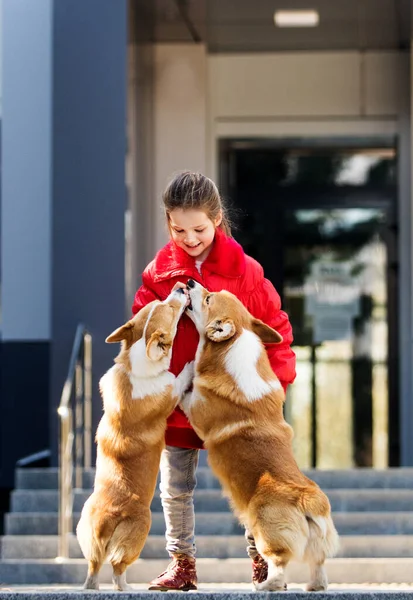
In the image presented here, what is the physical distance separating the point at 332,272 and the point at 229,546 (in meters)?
4.26

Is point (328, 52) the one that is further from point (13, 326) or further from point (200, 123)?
point (13, 326)

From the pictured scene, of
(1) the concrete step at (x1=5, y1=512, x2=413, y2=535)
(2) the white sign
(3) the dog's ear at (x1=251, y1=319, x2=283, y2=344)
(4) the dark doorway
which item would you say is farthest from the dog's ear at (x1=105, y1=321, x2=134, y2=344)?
(2) the white sign

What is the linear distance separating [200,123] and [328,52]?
4.31 feet

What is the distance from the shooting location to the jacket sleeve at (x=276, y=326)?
4.21 meters

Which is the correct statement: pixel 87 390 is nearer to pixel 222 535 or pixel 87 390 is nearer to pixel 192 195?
pixel 222 535

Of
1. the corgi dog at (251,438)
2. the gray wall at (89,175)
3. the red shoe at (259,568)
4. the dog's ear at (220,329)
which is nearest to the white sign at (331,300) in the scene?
the gray wall at (89,175)

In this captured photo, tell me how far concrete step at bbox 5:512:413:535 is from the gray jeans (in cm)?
253

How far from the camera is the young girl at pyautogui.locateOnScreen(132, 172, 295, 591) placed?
4.18 meters

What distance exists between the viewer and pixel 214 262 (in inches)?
168

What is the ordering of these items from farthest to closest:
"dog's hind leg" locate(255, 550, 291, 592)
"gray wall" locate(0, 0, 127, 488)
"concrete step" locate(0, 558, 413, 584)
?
"gray wall" locate(0, 0, 127, 488) → "concrete step" locate(0, 558, 413, 584) → "dog's hind leg" locate(255, 550, 291, 592)

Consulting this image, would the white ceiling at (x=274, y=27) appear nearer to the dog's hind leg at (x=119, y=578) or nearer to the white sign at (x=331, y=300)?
the white sign at (x=331, y=300)

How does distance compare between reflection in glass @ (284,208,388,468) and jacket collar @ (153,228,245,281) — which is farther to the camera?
reflection in glass @ (284,208,388,468)

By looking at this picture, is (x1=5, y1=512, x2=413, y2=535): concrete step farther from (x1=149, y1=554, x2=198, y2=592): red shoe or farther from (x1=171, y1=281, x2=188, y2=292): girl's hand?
(x1=171, y1=281, x2=188, y2=292): girl's hand

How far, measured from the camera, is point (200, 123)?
9945 millimetres
